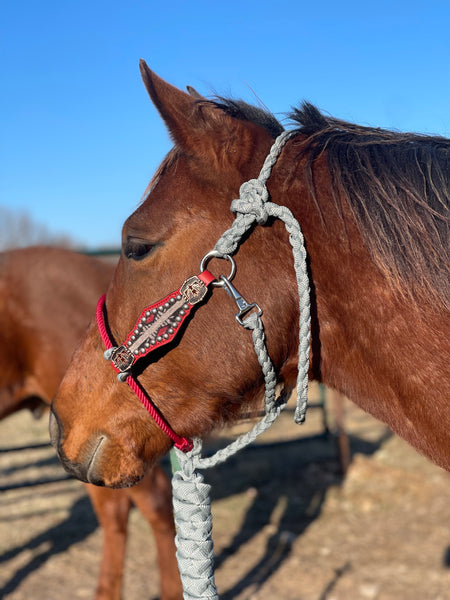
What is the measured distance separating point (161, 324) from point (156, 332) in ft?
0.09

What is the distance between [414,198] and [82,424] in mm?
1119

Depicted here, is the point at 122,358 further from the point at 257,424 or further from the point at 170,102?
the point at 170,102

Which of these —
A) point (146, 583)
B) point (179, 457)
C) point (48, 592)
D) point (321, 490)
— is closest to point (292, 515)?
point (321, 490)

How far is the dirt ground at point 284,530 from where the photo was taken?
11.0 ft

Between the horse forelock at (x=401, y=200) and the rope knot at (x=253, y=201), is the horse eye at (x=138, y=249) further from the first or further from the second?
the horse forelock at (x=401, y=200)

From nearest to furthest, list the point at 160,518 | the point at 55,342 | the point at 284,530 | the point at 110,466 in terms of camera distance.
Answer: the point at 110,466 < the point at 160,518 < the point at 55,342 < the point at 284,530

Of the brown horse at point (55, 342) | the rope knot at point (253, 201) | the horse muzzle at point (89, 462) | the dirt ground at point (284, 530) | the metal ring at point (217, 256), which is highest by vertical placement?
the rope knot at point (253, 201)

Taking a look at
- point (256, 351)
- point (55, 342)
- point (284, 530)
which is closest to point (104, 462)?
point (256, 351)

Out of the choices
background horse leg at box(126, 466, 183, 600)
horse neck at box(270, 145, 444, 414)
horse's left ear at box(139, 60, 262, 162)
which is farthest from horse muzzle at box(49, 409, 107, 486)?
background horse leg at box(126, 466, 183, 600)

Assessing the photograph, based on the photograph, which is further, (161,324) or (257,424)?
(257,424)

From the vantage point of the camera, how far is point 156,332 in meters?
1.39

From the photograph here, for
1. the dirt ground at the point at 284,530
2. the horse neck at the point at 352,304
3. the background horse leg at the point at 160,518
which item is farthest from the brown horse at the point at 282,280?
the dirt ground at the point at 284,530

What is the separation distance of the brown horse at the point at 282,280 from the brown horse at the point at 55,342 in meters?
1.74

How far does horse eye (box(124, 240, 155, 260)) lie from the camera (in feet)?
4.77
